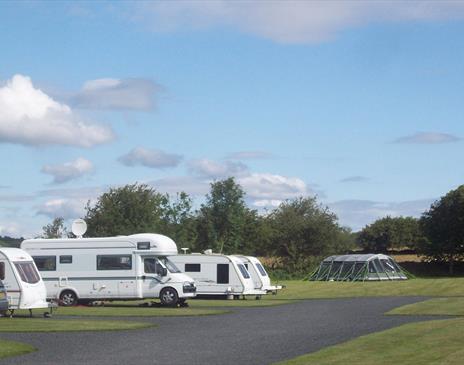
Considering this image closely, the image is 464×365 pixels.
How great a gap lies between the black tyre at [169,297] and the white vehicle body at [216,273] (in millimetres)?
5989

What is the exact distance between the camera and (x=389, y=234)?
13050 centimetres

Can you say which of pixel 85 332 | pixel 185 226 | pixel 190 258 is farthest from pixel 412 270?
pixel 85 332

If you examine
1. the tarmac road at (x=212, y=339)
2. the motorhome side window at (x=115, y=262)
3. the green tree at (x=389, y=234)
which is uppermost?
the green tree at (x=389, y=234)

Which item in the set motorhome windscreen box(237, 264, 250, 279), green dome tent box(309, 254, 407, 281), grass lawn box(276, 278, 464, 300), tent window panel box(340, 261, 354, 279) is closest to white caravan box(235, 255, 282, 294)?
grass lawn box(276, 278, 464, 300)

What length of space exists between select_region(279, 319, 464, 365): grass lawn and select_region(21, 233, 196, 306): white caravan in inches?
603

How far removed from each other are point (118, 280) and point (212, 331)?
14162mm

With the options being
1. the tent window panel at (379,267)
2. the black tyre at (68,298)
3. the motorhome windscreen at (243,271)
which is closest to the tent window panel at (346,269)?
the tent window panel at (379,267)

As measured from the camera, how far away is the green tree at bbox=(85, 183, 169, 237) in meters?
68.4

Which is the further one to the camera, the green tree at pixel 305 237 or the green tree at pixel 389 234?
the green tree at pixel 389 234

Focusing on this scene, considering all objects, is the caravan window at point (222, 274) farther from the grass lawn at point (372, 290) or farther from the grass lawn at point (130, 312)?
the grass lawn at point (130, 312)

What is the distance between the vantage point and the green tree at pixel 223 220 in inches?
3455

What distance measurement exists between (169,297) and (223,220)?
52097 mm

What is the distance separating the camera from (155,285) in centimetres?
3669

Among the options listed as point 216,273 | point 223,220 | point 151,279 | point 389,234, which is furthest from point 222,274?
point 389,234
